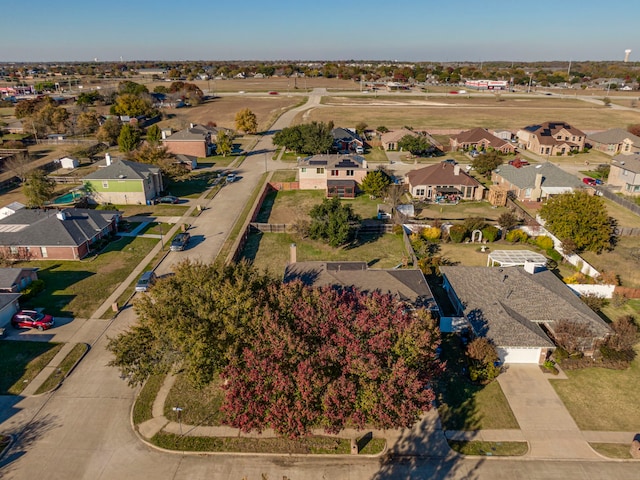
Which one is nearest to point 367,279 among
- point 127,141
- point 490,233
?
point 490,233

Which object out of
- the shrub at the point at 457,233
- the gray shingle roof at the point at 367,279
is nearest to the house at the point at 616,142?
the shrub at the point at 457,233

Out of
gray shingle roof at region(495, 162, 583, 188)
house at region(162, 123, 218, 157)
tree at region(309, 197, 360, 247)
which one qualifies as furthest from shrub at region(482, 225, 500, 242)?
house at region(162, 123, 218, 157)

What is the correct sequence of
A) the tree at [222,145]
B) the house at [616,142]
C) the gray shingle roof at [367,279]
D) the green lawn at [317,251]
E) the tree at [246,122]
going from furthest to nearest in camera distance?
the tree at [246,122] < the tree at [222,145] < the house at [616,142] < the green lawn at [317,251] < the gray shingle roof at [367,279]

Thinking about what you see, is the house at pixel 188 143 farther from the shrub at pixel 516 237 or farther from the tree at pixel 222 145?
the shrub at pixel 516 237

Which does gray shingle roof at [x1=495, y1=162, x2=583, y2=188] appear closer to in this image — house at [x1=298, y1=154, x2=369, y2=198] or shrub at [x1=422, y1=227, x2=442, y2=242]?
shrub at [x1=422, y1=227, x2=442, y2=242]

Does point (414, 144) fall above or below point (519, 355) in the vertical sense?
above

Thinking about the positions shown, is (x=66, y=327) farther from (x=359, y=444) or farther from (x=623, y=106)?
(x=623, y=106)

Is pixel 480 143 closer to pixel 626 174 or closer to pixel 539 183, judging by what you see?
pixel 626 174
